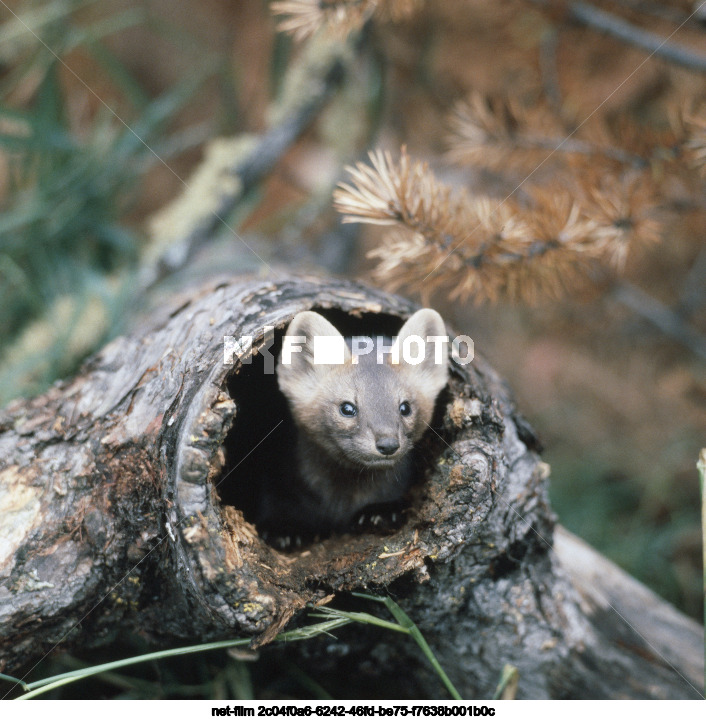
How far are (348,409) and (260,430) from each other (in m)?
0.55

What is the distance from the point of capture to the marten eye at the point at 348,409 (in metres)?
2.33

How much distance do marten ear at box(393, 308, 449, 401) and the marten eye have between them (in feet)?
0.90

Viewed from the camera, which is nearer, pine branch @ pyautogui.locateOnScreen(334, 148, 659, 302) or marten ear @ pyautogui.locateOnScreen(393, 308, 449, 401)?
pine branch @ pyautogui.locateOnScreen(334, 148, 659, 302)

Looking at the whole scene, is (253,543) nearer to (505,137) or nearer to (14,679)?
(14,679)

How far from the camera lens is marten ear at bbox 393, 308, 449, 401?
7.11ft

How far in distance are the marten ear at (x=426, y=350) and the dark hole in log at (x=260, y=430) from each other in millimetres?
145

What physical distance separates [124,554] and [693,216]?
2851 millimetres

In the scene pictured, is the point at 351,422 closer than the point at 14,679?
No

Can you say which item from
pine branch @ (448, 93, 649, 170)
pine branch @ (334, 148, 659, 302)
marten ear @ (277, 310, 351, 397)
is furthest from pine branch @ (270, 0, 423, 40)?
marten ear @ (277, 310, 351, 397)

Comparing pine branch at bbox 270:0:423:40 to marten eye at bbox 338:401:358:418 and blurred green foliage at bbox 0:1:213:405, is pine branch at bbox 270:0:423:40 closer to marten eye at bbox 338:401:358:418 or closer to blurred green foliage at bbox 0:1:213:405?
marten eye at bbox 338:401:358:418

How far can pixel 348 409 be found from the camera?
2.35m

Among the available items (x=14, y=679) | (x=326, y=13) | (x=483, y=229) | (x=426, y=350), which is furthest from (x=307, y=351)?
(x=14, y=679)

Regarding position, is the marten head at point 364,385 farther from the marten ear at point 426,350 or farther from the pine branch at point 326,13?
the pine branch at point 326,13

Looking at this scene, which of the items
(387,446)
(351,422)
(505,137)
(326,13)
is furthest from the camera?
(505,137)
